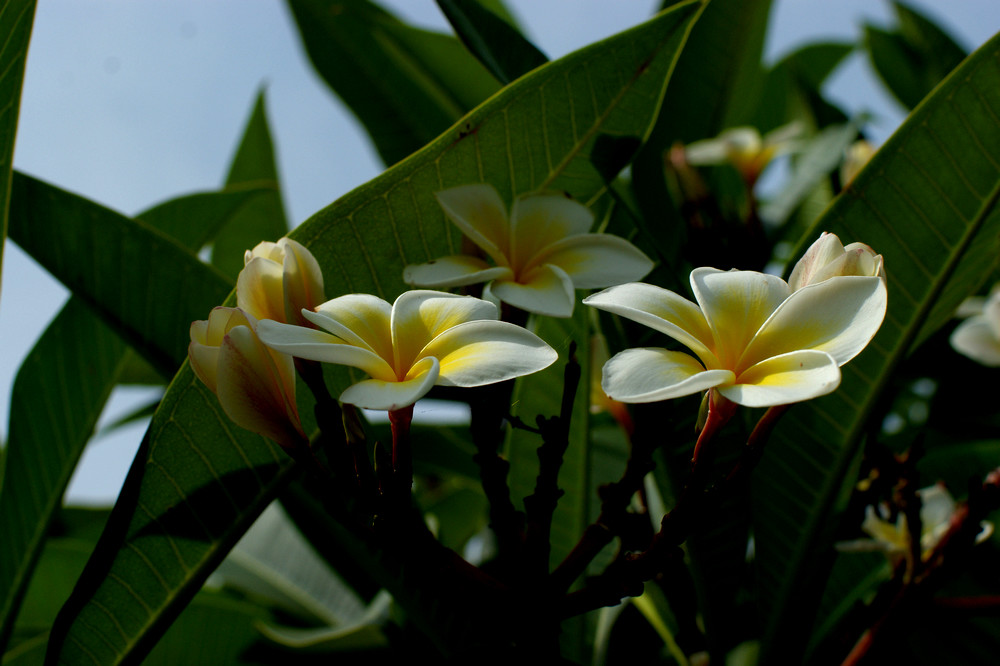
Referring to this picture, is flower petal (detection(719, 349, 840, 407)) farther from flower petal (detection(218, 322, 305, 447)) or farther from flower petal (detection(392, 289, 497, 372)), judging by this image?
flower petal (detection(218, 322, 305, 447))

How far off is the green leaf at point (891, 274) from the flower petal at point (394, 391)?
0.53 m

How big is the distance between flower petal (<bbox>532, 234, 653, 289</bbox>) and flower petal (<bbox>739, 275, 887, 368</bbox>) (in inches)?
6.0

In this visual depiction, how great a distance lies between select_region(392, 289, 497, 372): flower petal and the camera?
59 centimetres

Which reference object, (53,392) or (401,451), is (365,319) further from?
(53,392)

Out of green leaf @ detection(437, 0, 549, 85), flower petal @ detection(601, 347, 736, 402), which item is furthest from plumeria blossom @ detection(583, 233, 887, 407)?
Result: green leaf @ detection(437, 0, 549, 85)

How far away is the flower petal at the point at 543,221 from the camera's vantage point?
2.49 ft

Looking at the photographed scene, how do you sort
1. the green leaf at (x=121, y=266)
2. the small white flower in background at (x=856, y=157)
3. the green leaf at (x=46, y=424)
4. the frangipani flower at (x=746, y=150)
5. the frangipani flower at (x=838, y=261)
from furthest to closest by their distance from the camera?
the frangipani flower at (x=746, y=150) → the small white flower in background at (x=856, y=157) → the green leaf at (x=46, y=424) → the green leaf at (x=121, y=266) → the frangipani flower at (x=838, y=261)

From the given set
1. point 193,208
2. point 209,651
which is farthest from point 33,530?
point 193,208

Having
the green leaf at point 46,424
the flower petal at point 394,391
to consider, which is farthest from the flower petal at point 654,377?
the green leaf at point 46,424

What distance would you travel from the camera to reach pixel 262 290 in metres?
0.63

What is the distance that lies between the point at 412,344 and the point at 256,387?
125 mm

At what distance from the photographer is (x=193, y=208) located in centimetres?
127

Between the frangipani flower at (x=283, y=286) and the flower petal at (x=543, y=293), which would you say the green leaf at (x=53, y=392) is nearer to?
the frangipani flower at (x=283, y=286)

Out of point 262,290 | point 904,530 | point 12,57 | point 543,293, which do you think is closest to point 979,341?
point 904,530
